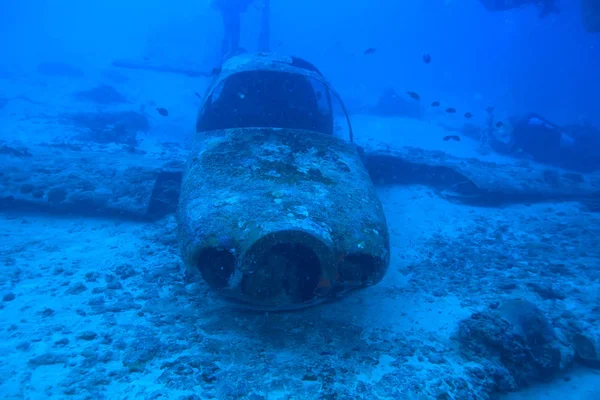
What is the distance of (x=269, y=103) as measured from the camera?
737 cm

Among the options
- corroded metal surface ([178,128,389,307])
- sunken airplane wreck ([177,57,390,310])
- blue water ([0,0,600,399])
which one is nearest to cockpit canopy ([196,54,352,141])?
blue water ([0,0,600,399])

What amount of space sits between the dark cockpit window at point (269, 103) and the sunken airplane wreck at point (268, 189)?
0.9 inches

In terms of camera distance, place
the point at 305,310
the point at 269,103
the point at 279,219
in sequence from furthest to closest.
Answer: the point at 269,103 → the point at 305,310 → the point at 279,219

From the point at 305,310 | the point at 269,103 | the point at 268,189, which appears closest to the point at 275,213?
the point at 268,189

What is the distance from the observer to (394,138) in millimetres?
15609

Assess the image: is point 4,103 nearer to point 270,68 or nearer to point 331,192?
point 270,68

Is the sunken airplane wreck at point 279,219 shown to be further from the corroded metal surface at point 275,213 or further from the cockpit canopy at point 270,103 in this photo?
the cockpit canopy at point 270,103

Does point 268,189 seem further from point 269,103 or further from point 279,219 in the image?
point 269,103

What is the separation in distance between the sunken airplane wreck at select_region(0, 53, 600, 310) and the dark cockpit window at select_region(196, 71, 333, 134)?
2cm

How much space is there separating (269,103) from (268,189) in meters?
4.42

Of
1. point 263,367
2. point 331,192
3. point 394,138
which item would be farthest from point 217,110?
point 394,138

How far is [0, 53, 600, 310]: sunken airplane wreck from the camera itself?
9.62ft

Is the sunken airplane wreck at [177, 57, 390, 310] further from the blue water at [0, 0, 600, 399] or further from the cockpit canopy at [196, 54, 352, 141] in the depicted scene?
the cockpit canopy at [196, 54, 352, 141]

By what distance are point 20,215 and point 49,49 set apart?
3468 centimetres
